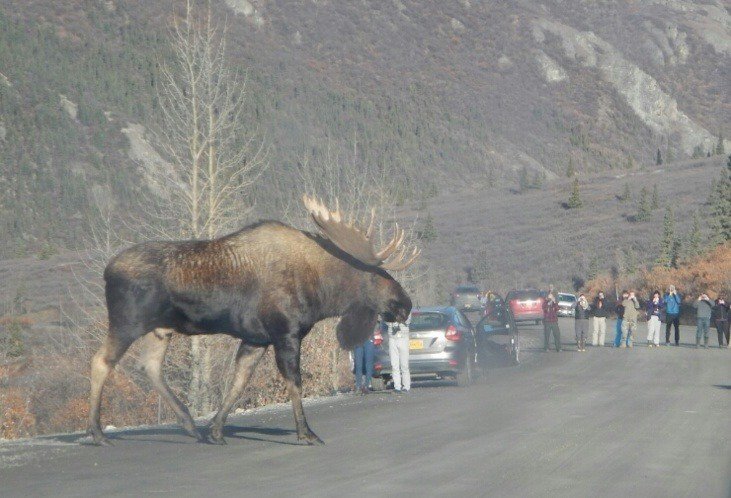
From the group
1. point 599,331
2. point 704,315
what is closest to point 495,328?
point 704,315

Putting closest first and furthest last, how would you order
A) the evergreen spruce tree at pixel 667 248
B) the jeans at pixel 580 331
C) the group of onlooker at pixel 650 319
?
the jeans at pixel 580 331 → the group of onlooker at pixel 650 319 → the evergreen spruce tree at pixel 667 248

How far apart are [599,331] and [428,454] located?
98.0ft

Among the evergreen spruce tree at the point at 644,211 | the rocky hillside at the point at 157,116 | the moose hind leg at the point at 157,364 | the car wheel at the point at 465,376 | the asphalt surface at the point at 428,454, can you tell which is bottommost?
the asphalt surface at the point at 428,454

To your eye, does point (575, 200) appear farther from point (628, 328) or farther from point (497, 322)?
point (497, 322)

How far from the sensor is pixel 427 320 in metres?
23.6

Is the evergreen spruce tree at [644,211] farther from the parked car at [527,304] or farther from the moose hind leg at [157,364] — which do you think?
the moose hind leg at [157,364]

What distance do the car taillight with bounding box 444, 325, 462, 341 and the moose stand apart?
10710 mm

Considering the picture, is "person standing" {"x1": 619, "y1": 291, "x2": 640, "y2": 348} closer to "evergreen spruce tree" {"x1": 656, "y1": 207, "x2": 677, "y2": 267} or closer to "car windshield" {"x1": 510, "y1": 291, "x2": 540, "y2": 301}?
"car windshield" {"x1": 510, "y1": 291, "x2": 540, "y2": 301}

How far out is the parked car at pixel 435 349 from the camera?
22.8m

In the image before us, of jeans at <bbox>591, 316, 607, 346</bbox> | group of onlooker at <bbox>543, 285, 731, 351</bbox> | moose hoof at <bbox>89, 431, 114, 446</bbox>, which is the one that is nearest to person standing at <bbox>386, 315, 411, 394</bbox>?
moose hoof at <bbox>89, 431, 114, 446</bbox>

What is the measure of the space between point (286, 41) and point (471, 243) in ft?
358

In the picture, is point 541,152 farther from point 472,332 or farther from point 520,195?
point 472,332

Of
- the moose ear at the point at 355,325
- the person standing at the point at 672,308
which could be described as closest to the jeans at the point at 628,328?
the person standing at the point at 672,308

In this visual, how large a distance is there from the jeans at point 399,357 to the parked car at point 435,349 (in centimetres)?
83
